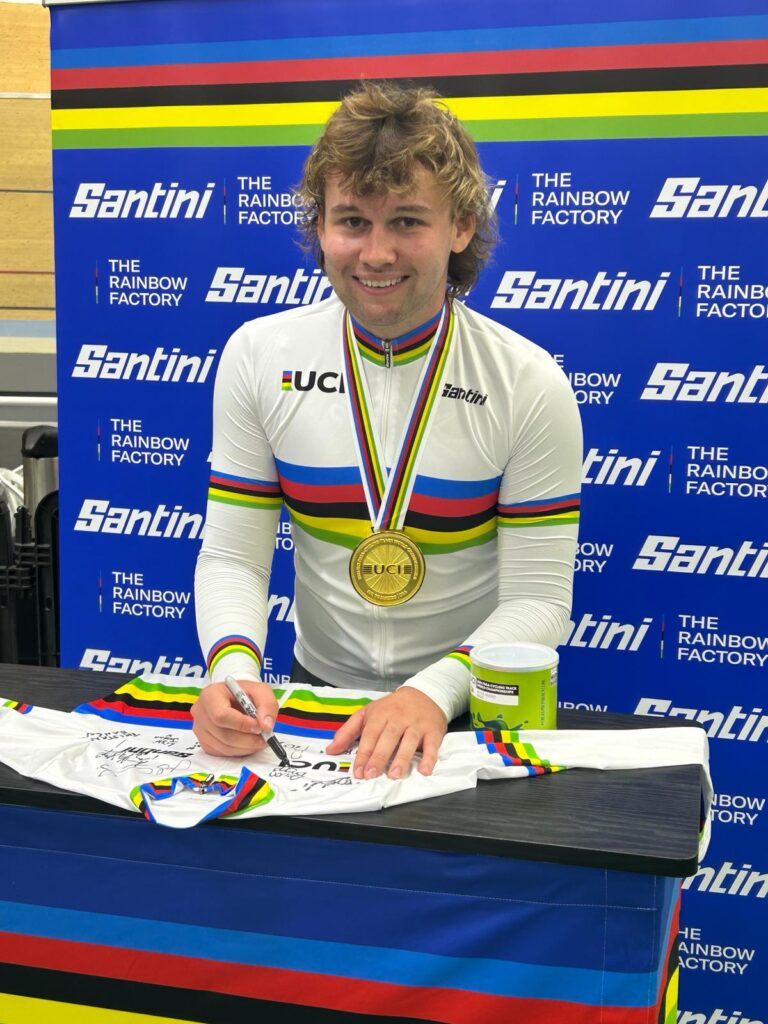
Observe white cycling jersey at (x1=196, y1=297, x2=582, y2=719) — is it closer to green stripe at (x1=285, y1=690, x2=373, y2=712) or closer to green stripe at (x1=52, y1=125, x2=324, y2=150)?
green stripe at (x1=285, y1=690, x2=373, y2=712)

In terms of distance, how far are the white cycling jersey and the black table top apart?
378 millimetres

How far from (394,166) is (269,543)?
64 centimetres

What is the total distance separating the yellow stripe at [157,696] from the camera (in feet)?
5.21

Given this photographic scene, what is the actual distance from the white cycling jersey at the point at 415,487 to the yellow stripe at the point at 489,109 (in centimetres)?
80

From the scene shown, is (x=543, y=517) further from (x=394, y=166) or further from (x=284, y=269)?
(x=284, y=269)

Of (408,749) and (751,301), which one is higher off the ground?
(751,301)

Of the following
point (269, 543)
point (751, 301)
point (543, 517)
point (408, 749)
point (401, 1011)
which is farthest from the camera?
point (751, 301)

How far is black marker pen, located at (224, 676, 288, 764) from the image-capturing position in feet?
4.49

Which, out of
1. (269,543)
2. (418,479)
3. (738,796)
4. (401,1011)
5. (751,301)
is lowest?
(738,796)

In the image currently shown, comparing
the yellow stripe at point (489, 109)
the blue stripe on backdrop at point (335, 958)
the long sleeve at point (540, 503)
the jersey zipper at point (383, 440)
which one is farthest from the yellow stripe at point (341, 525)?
the yellow stripe at point (489, 109)

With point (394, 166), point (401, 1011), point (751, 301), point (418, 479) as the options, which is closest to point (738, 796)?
point (751, 301)

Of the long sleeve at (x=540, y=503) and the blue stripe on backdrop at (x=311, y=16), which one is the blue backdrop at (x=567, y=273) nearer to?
the blue stripe on backdrop at (x=311, y=16)

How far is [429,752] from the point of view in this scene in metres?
1.35

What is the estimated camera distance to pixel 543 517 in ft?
5.64
